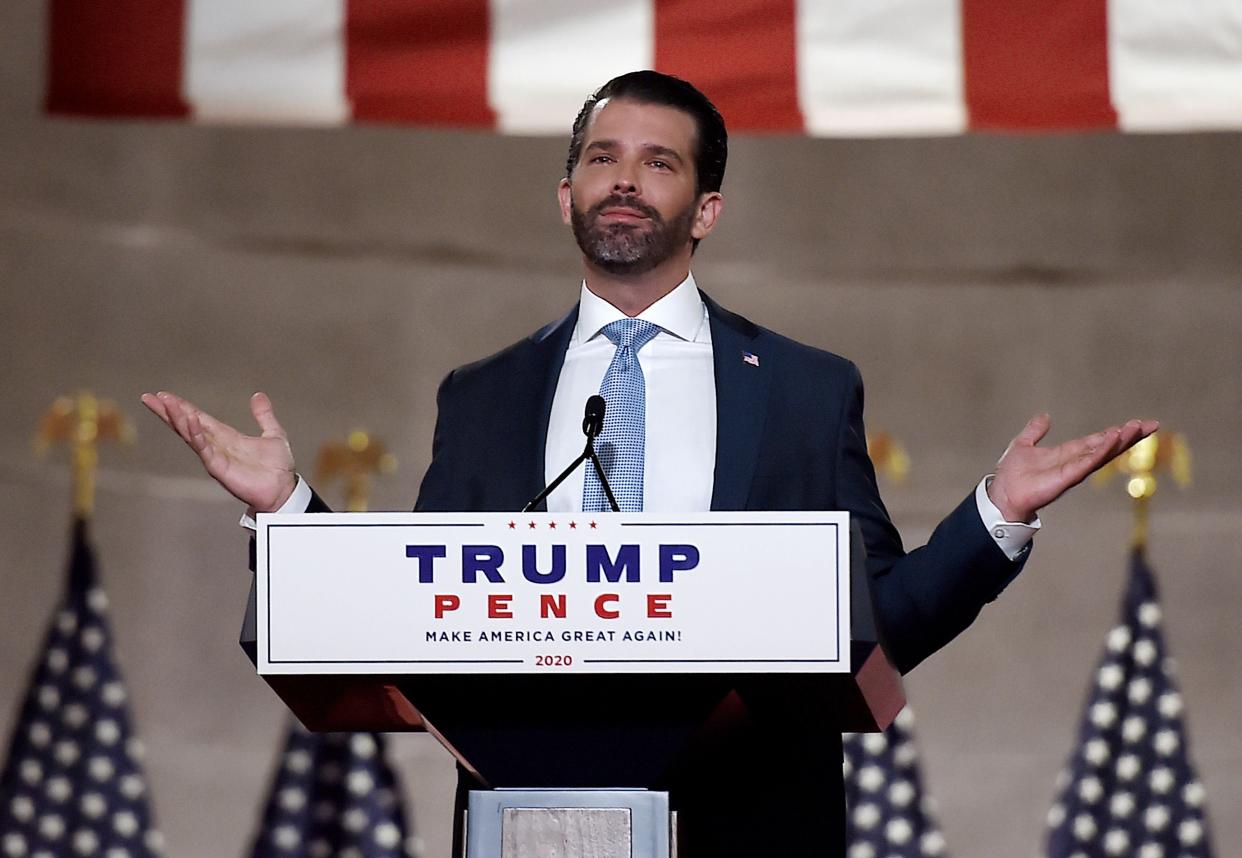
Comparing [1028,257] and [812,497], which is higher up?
[1028,257]

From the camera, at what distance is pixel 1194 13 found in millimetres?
4363

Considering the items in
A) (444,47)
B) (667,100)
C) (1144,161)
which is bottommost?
(667,100)

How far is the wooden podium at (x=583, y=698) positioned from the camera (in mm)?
1698

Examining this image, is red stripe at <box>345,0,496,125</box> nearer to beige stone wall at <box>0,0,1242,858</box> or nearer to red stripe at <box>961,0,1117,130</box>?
red stripe at <box>961,0,1117,130</box>

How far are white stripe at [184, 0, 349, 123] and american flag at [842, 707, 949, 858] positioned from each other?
2.14 m

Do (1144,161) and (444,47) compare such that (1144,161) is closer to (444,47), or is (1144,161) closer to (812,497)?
(444,47)

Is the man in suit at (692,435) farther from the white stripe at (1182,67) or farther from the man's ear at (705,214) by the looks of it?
the white stripe at (1182,67)

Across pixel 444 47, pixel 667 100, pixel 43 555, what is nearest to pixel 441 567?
pixel 667 100

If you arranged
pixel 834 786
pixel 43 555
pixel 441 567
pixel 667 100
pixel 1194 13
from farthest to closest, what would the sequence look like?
1. pixel 43 555
2. pixel 1194 13
3. pixel 667 100
4. pixel 834 786
5. pixel 441 567

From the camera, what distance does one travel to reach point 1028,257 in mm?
6207

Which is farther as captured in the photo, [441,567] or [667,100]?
[667,100]

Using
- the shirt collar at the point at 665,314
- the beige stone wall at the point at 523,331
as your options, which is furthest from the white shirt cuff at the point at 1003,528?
the beige stone wall at the point at 523,331

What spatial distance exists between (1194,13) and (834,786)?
286cm

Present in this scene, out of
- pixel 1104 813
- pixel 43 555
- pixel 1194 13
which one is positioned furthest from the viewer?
pixel 43 555
